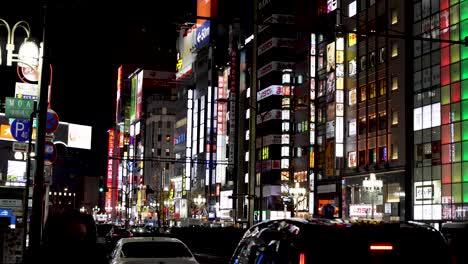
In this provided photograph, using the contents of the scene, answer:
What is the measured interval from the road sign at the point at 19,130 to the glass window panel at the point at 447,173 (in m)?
42.7

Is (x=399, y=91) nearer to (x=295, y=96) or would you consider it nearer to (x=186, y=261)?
(x=295, y=96)

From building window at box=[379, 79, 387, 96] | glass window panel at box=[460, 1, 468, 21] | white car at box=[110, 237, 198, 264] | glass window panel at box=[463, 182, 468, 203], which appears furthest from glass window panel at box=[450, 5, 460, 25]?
white car at box=[110, 237, 198, 264]

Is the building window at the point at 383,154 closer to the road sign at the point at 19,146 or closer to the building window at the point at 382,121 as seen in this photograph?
the building window at the point at 382,121

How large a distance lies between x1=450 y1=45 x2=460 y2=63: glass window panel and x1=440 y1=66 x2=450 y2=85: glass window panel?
883 mm

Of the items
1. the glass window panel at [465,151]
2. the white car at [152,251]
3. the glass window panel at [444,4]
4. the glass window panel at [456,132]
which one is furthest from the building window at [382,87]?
the white car at [152,251]

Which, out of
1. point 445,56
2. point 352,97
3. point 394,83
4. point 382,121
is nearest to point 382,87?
point 394,83

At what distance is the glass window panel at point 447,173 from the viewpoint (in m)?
56.2

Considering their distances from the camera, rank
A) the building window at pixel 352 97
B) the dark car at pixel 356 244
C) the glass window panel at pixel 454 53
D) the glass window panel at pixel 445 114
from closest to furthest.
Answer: the dark car at pixel 356 244 → the glass window panel at pixel 454 53 → the glass window panel at pixel 445 114 → the building window at pixel 352 97

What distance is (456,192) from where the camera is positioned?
55.1m

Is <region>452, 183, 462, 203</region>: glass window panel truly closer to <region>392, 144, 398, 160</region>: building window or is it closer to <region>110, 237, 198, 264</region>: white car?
<region>392, 144, 398, 160</region>: building window

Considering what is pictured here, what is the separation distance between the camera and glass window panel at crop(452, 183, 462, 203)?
5473cm

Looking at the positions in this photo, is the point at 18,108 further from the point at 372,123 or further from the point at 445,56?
the point at 372,123

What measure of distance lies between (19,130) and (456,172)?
141 feet

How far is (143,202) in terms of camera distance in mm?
164875
